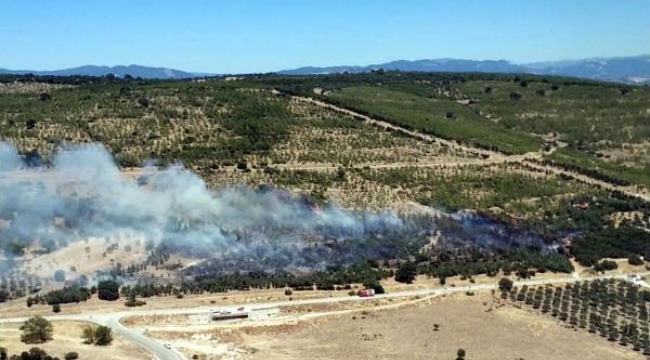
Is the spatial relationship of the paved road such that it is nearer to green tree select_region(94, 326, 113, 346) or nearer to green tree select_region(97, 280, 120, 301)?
green tree select_region(94, 326, 113, 346)

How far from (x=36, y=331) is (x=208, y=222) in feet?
86.4

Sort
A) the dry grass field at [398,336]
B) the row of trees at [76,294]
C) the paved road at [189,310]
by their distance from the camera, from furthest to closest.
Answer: the row of trees at [76,294] → the dry grass field at [398,336] → the paved road at [189,310]

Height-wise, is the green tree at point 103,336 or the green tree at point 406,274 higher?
the green tree at point 103,336

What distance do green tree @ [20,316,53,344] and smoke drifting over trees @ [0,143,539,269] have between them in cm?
1927

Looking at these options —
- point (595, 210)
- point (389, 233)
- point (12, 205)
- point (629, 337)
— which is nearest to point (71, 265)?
point (12, 205)

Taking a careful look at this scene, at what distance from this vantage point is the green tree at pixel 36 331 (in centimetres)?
4581

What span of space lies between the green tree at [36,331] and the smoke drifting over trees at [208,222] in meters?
19.3

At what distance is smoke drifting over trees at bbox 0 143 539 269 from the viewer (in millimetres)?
66938

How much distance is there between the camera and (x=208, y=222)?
2795 inches

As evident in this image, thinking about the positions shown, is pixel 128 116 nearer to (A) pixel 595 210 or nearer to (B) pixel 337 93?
(B) pixel 337 93

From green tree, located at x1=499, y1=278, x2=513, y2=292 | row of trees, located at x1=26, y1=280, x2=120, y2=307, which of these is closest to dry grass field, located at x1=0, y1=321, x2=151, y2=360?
row of trees, located at x1=26, y1=280, x2=120, y2=307

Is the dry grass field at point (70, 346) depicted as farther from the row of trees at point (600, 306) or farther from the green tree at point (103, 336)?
the row of trees at point (600, 306)

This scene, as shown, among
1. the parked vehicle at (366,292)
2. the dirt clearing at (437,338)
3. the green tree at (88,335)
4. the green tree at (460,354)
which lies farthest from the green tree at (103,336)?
the green tree at (460,354)

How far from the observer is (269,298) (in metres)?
56.5
